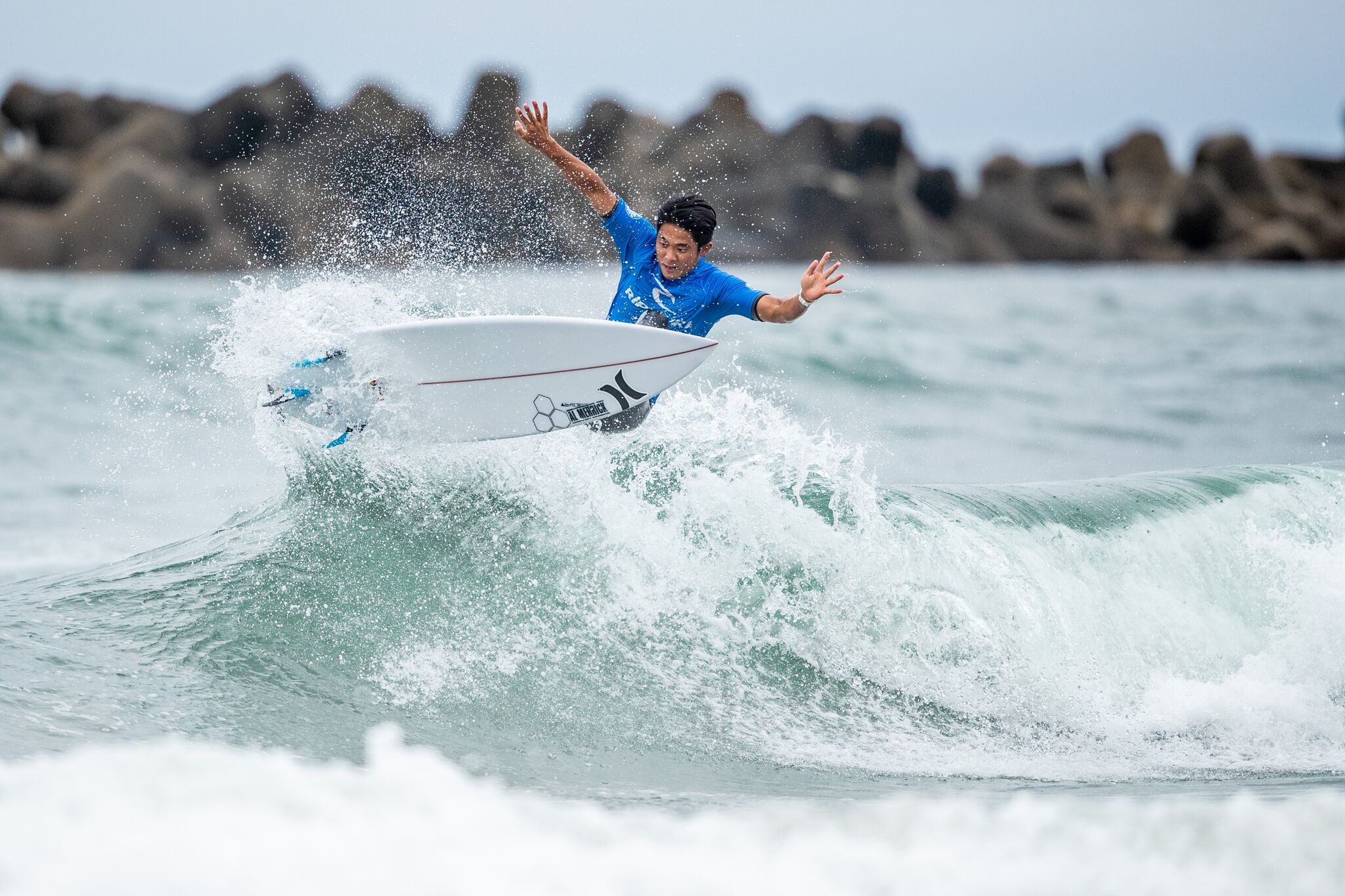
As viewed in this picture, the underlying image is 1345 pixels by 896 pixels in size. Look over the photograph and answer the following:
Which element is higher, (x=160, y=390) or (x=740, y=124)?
(x=740, y=124)

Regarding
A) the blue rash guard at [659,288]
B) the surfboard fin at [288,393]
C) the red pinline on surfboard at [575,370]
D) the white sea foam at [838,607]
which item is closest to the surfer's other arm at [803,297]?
the blue rash guard at [659,288]

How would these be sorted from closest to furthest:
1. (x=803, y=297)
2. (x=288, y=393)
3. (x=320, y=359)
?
(x=803, y=297) → (x=320, y=359) → (x=288, y=393)

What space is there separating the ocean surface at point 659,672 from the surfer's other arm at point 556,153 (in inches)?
55.0

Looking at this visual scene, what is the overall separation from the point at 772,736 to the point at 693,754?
0.43 meters

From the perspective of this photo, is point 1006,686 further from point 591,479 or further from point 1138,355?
point 1138,355

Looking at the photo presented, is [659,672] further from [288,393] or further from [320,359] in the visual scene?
[288,393]

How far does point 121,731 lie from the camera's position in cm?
473

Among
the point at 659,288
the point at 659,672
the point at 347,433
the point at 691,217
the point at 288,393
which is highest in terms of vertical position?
the point at 691,217

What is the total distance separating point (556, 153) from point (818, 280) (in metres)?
1.73

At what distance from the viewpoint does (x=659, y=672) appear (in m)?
5.68

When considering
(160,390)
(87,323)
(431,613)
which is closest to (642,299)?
(431,613)

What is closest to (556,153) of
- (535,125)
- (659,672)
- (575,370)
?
(535,125)

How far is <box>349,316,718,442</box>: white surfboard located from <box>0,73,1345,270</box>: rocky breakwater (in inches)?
855

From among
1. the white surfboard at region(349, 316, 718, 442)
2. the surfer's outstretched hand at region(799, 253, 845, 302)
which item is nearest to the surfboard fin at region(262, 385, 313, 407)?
the white surfboard at region(349, 316, 718, 442)
